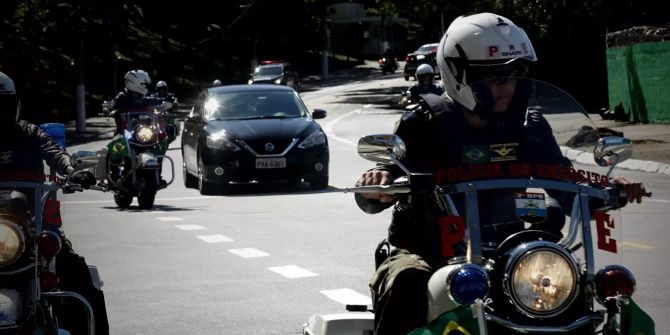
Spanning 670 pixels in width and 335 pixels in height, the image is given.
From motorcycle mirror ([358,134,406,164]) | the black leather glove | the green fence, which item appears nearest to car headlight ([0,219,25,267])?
the black leather glove

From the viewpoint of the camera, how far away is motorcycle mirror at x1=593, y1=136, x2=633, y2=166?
4.86 meters

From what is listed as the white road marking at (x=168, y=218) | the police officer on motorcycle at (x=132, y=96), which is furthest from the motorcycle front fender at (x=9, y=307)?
the police officer on motorcycle at (x=132, y=96)

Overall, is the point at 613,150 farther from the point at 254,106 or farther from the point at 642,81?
the point at 642,81

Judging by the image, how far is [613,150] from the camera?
4.86 metres

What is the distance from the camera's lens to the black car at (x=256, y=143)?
63.7 feet

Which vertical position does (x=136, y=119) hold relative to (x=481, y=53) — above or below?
below

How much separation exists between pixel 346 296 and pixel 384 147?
4944mm

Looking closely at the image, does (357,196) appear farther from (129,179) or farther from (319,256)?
(129,179)

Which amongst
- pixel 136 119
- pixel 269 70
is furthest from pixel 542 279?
pixel 269 70

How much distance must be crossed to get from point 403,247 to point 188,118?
55.2 ft

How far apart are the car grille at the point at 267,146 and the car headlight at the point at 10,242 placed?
13.9 m

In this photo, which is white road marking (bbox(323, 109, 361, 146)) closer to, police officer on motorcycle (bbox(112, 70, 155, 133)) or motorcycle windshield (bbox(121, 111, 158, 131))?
police officer on motorcycle (bbox(112, 70, 155, 133))

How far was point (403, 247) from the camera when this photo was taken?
5043 millimetres

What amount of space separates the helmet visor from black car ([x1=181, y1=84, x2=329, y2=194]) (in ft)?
46.7
